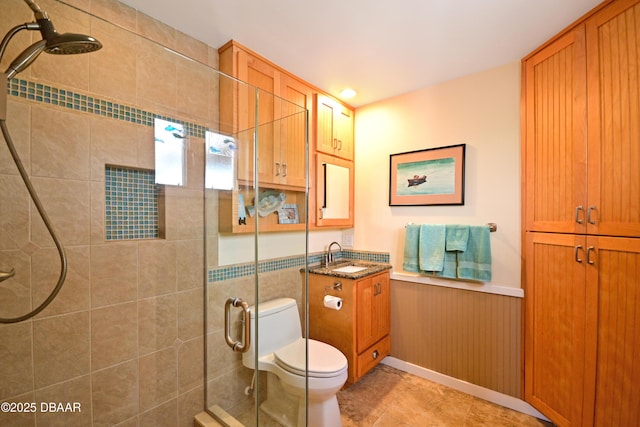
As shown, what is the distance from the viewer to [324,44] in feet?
5.73

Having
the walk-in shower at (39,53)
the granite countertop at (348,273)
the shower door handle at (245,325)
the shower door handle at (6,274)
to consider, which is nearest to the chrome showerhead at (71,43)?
the walk-in shower at (39,53)

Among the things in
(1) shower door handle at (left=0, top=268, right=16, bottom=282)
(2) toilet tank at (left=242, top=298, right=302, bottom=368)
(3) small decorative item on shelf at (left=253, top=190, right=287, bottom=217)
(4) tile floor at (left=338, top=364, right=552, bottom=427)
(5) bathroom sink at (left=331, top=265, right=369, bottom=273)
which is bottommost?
(4) tile floor at (left=338, top=364, right=552, bottom=427)

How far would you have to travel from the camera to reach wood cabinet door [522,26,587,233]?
4.85ft

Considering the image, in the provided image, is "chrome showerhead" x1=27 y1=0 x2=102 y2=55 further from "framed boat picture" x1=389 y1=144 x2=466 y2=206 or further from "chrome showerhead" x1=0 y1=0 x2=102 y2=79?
"framed boat picture" x1=389 y1=144 x2=466 y2=206

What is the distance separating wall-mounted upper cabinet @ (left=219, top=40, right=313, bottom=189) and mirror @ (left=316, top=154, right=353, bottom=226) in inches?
19.2

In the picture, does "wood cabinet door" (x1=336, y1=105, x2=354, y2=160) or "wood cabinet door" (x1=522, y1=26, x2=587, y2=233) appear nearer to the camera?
"wood cabinet door" (x1=522, y1=26, x2=587, y2=233)

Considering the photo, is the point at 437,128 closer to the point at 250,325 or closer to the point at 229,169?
the point at 229,169

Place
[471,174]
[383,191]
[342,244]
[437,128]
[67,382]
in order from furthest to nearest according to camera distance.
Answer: [342,244] → [383,191] → [437,128] → [471,174] → [67,382]

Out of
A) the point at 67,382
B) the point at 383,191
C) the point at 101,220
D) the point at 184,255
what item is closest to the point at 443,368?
the point at 383,191

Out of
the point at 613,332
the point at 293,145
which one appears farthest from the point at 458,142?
the point at 613,332

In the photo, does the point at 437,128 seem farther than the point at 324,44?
Yes

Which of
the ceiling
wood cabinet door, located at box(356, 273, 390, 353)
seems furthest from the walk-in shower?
wood cabinet door, located at box(356, 273, 390, 353)

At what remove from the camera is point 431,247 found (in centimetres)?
217

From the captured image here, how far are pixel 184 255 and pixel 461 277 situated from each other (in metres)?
1.95
